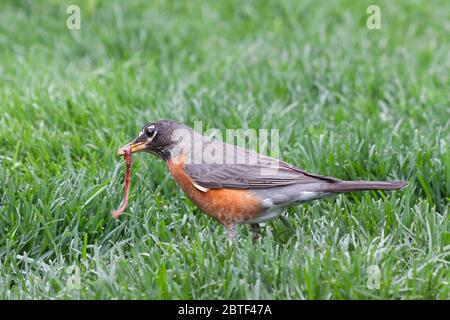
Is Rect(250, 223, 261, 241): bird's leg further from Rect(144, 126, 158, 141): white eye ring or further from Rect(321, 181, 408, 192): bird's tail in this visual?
Rect(144, 126, 158, 141): white eye ring

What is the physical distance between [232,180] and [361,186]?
28.2 inches

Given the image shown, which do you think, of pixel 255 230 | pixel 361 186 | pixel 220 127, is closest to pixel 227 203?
pixel 255 230

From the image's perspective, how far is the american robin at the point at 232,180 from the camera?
14.4 ft

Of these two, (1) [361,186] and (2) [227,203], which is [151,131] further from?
(1) [361,186]

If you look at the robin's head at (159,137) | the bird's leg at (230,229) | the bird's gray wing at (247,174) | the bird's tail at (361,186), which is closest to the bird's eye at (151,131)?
the robin's head at (159,137)

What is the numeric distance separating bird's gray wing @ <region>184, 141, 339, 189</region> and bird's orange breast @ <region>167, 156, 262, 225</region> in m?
0.04

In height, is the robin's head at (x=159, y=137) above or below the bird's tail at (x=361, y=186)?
above

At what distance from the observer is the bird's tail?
4164mm

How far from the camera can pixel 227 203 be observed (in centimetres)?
445

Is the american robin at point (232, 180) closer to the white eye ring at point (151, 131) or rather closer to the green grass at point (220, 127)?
the white eye ring at point (151, 131)

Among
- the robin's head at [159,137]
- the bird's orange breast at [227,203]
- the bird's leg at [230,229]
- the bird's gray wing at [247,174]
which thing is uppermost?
the robin's head at [159,137]

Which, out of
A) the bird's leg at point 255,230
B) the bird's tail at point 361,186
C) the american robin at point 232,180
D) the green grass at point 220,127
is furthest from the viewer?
the bird's leg at point 255,230
